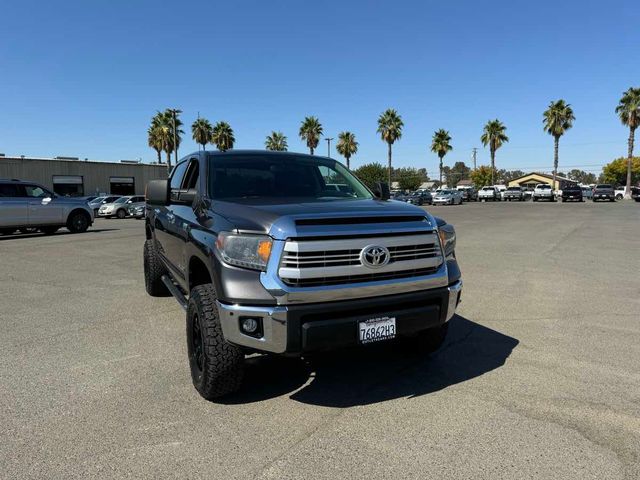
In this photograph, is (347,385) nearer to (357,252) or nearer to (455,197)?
A: (357,252)

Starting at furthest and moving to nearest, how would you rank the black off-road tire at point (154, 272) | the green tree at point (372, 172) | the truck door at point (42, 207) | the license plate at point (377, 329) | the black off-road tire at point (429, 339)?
the green tree at point (372, 172) < the truck door at point (42, 207) < the black off-road tire at point (154, 272) < the black off-road tire at point (429, 339) < the license plate at point (377, 329)

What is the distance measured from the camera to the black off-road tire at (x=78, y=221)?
1738 cm

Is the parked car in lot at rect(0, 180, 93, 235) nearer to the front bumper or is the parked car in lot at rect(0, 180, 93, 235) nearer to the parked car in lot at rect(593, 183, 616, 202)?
the front bumper

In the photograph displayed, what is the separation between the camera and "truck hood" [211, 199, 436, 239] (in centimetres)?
315

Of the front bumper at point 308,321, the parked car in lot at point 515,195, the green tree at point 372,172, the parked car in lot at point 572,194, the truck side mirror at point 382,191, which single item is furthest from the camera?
the green tree at point 372,172

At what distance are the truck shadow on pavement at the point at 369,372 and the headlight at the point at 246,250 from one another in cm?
110

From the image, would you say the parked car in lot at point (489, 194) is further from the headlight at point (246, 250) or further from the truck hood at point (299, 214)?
the headlight at point (246, 250)

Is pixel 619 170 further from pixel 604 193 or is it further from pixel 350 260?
pixel 350 260

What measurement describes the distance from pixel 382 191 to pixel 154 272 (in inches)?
135

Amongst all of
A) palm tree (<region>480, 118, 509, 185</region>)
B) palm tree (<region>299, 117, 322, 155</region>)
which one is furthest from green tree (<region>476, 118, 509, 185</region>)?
palm tree (<region>299, 117, 322, 155</region>)

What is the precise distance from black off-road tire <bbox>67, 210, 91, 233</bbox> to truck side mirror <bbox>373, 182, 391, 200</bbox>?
15416 millimetres

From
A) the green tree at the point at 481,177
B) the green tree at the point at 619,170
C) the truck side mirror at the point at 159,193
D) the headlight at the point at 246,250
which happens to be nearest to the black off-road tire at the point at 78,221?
the truck side mirror at the point at 159,193

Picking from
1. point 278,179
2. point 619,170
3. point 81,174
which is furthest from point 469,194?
point 619,170

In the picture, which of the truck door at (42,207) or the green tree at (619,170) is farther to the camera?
the green tree at (619,170)
